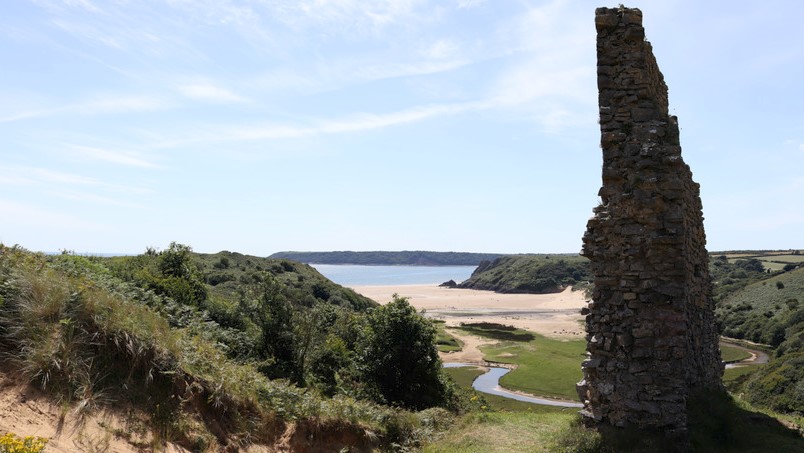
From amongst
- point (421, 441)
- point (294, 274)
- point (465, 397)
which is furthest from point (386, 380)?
point (294, 274)

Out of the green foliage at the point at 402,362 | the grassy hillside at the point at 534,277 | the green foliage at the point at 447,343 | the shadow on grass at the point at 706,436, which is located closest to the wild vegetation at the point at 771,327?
the shadow on grass at the point at 706,436

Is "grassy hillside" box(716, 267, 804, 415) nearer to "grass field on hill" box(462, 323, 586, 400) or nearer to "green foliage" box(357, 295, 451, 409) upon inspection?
"grass field on hill" box(462, 323, 586, 400)

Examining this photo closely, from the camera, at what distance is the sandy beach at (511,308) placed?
78681 mm

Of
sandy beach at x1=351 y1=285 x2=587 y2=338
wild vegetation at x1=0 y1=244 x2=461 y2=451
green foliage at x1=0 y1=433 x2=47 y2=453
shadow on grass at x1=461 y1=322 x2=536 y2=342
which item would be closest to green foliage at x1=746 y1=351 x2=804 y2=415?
wild vegetation at x1=0 y1=244 x2=461 y2=451

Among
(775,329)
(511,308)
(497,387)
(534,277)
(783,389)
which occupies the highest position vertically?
(534,277)

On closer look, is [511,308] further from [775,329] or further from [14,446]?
[14,446]

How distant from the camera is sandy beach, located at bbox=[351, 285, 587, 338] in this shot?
78.7 metres

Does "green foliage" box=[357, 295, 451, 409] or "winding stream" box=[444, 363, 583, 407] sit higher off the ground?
"green foliage" box=[357, 295, 451, 409]

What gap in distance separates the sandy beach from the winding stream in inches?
679

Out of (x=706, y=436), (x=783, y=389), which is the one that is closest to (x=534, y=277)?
(x=783, y=389)

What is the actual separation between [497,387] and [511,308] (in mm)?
67246

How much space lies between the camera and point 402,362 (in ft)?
74.5

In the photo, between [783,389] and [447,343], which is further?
[447,343]

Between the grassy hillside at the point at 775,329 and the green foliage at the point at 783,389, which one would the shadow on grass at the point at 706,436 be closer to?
the green foliage at the point at 783,389
